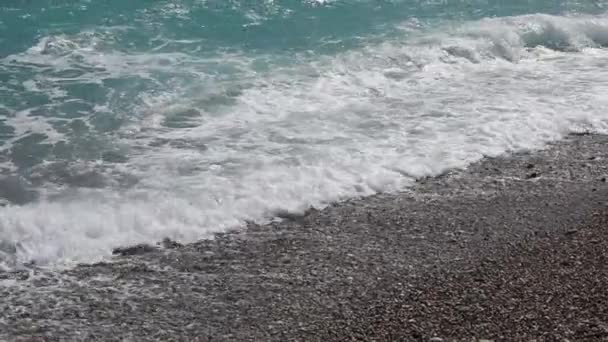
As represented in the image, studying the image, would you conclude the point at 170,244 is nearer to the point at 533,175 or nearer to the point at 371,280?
the point at 371,280

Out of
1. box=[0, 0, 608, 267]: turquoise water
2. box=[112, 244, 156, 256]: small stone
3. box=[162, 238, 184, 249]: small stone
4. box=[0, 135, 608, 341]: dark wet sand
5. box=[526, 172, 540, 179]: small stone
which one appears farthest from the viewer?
box=[526, 172, 540, 179]: small stone

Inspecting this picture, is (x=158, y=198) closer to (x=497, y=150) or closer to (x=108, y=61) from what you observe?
(x=497, y=150)

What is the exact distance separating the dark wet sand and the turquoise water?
56 cm

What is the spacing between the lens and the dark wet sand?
222 inches

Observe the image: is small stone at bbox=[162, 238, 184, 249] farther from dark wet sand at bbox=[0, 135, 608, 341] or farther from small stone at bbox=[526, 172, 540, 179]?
small stone at bbox=[526, 172, 540, 179]

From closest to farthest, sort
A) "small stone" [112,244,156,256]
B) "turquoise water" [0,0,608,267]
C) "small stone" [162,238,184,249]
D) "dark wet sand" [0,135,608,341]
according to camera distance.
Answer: "dark wet sand" [0,135,608,341] → "small stone" [112,244,156,256] → "small stone" [162,238,184,249] → "turquoise water" [0,0,608,267]

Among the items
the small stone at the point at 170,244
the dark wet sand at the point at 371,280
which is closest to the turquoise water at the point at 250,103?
the small stone at the point at 170,244

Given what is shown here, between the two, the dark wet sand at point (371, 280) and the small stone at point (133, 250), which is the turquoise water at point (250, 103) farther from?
the dark wet sand at point (371, 280)

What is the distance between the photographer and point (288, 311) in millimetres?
5930

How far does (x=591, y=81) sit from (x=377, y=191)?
555cm

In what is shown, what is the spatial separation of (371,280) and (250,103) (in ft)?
18.0

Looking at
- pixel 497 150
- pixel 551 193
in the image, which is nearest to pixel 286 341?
pixel 551 193

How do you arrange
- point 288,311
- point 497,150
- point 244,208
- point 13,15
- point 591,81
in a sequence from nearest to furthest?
point 288,311, point 244,208, point 497,150, point 591,81, point 13,15

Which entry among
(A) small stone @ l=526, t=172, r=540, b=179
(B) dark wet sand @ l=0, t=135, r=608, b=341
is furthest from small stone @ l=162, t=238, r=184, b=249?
(A) small stone @ l=526, t=172, r=540, b=179
